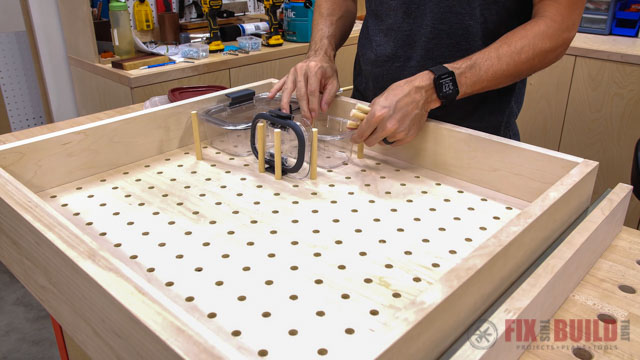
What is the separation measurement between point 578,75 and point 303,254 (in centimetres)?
198

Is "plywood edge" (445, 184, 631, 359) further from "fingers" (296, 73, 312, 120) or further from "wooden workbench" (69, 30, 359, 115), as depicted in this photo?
"wooden workbench" (69, 30, 359, 115)

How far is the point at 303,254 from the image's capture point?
0.70 m

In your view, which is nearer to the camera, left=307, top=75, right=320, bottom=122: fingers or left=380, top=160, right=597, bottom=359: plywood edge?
left=380, top=160, right=597, bottom=359: plywood edge

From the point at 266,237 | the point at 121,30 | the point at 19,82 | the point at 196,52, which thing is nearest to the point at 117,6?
the point at 121,30

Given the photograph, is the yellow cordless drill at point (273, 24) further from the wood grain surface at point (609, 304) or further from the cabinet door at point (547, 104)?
the wood grain surface at point (609, 304)

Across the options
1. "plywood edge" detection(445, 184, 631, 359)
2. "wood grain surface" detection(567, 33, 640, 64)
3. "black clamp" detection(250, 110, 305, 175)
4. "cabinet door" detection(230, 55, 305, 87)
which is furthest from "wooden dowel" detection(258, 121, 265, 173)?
"wood grain surface" detection(567, 33, 640, 64)

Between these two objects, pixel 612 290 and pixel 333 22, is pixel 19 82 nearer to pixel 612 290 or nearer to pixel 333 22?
pixel 333 22

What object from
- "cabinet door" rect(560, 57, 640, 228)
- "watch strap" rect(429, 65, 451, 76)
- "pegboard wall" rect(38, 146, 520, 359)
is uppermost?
"watch strap" rect(429, 65, 451, 76)

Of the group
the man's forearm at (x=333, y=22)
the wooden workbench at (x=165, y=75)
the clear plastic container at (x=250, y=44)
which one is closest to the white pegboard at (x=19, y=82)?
the wooden workbench at (x=165, y=75)

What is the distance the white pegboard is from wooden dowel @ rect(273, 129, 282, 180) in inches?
79.5

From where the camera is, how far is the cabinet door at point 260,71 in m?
2.13

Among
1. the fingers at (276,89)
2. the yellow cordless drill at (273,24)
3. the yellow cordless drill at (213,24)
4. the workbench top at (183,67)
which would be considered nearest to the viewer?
the fingers at (276,89)

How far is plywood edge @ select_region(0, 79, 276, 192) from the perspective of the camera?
33.4 inches

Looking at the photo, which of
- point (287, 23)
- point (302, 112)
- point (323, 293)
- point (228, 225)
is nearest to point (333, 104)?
point (302, 112)
